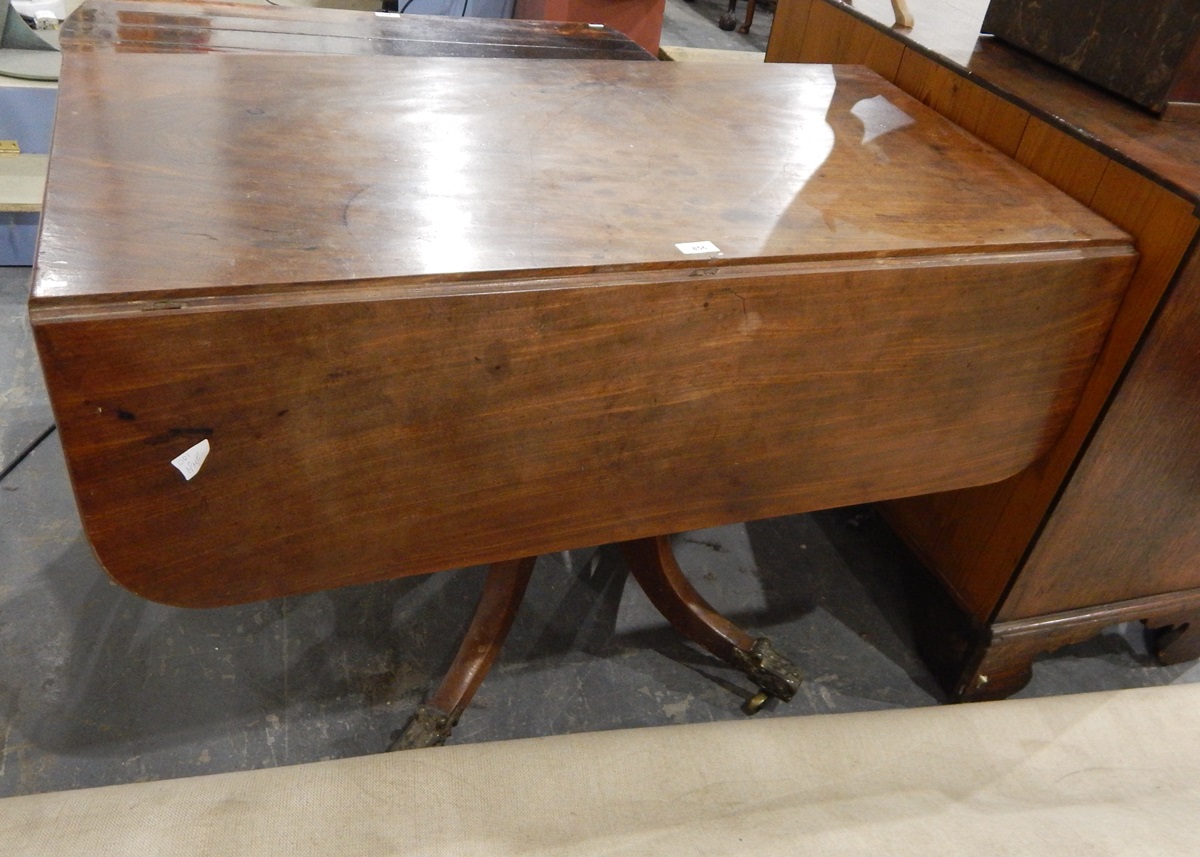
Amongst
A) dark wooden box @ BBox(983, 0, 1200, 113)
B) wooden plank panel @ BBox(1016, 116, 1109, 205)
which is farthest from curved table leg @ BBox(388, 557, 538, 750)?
dark wooden box @ BBox(983, 0, 1200, 113)

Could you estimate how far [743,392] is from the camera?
2.95ft

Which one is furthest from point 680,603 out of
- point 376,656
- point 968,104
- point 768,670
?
point 968,104

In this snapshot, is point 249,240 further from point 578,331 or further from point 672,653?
point 672,653

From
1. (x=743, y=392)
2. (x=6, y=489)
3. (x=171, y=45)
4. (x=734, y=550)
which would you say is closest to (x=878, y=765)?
(x=743, y=392)

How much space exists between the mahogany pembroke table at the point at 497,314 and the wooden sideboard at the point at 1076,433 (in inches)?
1.7

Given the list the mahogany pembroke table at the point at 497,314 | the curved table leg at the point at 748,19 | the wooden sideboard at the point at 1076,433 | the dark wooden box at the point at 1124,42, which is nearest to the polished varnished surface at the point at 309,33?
the mahogany pembroke table at the point at 497,314

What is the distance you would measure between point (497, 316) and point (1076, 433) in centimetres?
76

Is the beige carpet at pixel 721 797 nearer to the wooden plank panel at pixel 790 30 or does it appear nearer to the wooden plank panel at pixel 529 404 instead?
the wooden plank panel at pixel 529 404

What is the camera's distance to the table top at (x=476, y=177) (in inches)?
29.6

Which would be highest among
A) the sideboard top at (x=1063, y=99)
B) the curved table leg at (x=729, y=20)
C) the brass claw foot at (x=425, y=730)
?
the sideboard top at (x=1063, y=99)

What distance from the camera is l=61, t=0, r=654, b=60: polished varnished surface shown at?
4.37 feet

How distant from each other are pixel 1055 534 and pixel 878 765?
39 cm

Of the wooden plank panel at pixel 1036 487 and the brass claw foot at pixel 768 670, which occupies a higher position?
the wooden plank panel at pixel 1036 487

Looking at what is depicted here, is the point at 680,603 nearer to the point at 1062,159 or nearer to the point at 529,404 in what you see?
the point at 529,404
